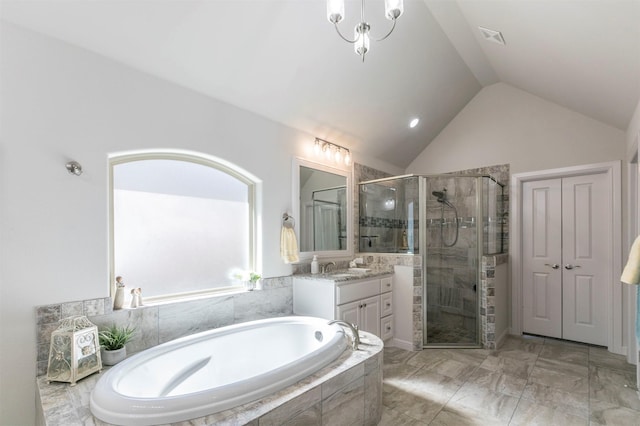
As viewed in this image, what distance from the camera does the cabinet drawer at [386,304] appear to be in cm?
342

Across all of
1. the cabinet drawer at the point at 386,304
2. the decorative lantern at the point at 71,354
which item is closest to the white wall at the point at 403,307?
the cabinet drawer at the point at 386,304

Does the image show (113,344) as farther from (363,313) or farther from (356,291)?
(363,313)

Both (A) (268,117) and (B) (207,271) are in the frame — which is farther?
(A) (268,117)

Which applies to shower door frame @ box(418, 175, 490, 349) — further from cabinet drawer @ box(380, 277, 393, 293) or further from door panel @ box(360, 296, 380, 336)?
door panel @ box(360, 296, 380, 336)

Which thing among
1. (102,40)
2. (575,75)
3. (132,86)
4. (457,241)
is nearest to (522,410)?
(457,241)

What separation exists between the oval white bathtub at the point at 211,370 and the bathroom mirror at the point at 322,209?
105 cm

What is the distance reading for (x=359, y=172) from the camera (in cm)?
414

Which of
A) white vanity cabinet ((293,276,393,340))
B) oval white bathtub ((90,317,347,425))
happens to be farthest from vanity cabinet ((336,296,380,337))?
oval white bathtub ((90,317,347,425))

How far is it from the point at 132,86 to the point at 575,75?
3614 mm

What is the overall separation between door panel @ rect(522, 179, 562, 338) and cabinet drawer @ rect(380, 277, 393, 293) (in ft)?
6.09

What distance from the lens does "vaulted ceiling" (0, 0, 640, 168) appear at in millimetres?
1862

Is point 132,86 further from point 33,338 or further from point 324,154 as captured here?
point 324,154

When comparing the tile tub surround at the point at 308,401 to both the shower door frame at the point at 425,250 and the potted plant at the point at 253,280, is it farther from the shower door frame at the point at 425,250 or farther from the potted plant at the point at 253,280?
the shower door frame at the point at 425,250

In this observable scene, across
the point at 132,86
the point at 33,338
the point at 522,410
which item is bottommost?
the point at 522,410
